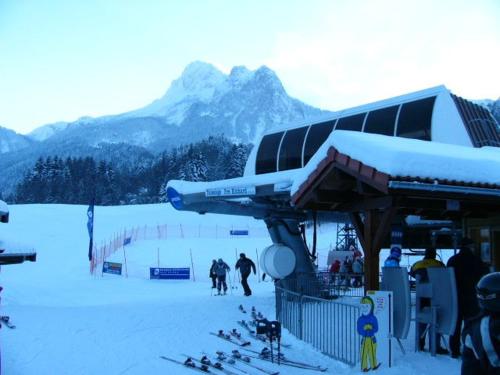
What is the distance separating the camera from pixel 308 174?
314 inches

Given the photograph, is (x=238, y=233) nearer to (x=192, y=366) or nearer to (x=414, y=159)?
(x=192, y=366)

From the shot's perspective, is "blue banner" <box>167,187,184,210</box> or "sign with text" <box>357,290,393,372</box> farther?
"blue banner" <box>167,187,184,210</box>

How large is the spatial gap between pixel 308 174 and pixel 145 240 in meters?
36.9

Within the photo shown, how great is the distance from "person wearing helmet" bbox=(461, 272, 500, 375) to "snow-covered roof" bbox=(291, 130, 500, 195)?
11.1 feet

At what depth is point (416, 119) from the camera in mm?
10406

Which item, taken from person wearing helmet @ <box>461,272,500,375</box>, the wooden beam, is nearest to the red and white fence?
the wooden beam

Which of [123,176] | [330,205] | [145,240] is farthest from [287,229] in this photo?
[123,176]

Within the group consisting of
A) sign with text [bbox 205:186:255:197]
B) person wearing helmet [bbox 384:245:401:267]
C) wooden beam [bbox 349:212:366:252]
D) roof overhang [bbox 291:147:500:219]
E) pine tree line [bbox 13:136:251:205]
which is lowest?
person wearing helmet [bbox 384:245:401:267]

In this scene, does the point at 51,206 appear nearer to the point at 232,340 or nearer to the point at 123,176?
the point at 123,176

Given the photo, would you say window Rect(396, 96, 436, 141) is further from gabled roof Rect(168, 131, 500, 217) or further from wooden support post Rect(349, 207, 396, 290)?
wooden support post Rect(349, 207, 396, 290)

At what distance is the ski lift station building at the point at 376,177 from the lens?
22.5 ft

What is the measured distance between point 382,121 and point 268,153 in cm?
406

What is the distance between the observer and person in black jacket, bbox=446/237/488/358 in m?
7.53

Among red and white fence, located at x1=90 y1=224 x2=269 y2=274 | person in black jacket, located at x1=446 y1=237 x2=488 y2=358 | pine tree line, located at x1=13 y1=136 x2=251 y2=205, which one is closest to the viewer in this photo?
person in black jacket, located at x1=446 y1=237 x2=488 y2=358
